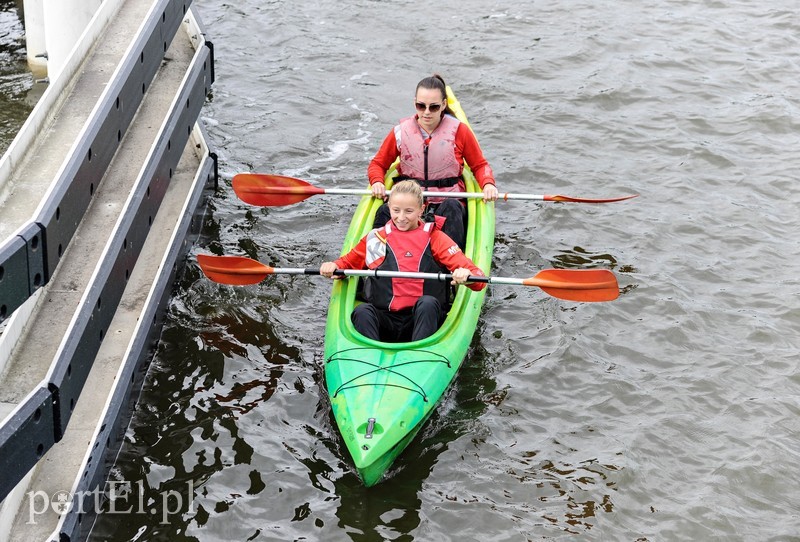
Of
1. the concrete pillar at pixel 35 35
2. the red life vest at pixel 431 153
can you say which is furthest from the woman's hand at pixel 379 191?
the concrete pillar at pixel 35 35

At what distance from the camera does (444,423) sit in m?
5.69

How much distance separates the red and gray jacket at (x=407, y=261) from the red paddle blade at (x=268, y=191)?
1238mm

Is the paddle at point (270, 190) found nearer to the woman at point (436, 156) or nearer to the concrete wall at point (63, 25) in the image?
the woman at point (436, 156)

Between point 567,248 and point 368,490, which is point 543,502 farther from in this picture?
point 567,248

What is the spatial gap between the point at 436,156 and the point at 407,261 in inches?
50.8

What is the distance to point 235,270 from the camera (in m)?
6.23

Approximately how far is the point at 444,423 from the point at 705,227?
131 inches

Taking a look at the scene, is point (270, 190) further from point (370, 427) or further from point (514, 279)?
point (370, 427)

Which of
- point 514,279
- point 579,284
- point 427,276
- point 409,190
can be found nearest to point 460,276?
point 427,276

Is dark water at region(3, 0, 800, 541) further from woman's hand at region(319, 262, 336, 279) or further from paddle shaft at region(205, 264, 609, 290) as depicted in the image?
woman's hand at region(319, 262, 336, 279)

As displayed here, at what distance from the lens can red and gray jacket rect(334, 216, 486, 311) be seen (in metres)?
5.95

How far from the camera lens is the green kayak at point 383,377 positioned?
5070mm

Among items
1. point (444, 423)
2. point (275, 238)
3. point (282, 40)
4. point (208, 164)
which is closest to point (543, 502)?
point (444, 423)

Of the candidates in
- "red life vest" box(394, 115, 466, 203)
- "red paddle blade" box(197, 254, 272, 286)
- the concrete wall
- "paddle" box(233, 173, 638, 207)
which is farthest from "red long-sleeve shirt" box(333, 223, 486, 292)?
the concrete wall
